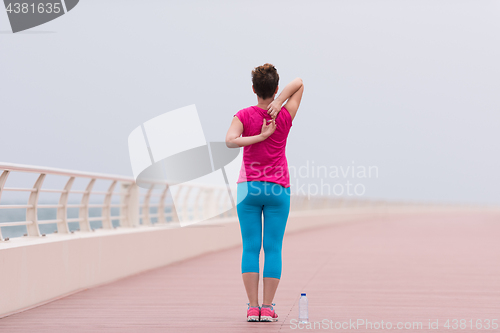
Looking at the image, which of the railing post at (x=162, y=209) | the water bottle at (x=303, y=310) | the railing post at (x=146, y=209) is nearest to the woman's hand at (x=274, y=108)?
the water bottle at (x=303, y=310)

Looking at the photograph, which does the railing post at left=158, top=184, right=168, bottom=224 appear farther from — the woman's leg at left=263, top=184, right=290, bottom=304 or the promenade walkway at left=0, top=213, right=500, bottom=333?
the woman's leg at left=263, top=184, right=290, bottom=304

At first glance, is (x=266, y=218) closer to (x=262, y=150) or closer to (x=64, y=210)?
(x=262, y=150)

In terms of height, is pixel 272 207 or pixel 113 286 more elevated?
pixel 272 207

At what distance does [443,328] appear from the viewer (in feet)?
17.3

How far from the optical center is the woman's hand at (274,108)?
5.29 metres

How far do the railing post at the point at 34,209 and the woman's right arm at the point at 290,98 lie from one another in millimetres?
2947

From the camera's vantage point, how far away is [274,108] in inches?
209

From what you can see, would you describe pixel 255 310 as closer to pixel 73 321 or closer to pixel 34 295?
pixel 73 321

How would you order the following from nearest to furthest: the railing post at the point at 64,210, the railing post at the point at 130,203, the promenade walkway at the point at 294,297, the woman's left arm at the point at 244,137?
the woman's left arm at the point at 244,137
the promenade walkway at the point at 294,297
the railing post at the point at 64,210
the railing post at the point at 130,203

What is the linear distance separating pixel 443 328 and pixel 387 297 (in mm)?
1883

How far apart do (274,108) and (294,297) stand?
2.61 metres

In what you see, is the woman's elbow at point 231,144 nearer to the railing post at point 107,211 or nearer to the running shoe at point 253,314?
the running shoe at point 253,314

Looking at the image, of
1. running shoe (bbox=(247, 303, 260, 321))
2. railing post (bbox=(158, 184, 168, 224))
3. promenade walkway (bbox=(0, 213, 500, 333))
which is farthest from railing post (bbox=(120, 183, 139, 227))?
running shoe (bbox=(247, 303, 260, 321))

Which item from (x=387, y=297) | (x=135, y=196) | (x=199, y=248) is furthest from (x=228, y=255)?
(x=387, y=297)
